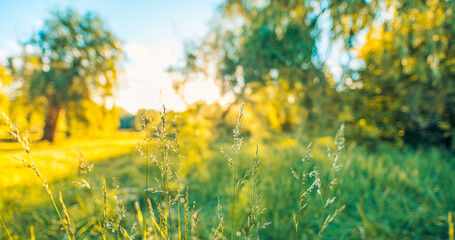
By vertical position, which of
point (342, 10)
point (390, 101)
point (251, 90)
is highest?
point (342, 10)

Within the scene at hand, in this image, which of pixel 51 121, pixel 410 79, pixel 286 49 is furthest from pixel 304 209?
pixel 51 121

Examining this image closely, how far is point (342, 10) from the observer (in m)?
2.88

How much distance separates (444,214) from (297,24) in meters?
3.37

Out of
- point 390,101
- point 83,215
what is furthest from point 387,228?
point 390,101

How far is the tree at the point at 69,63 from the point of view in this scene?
40.1 ft

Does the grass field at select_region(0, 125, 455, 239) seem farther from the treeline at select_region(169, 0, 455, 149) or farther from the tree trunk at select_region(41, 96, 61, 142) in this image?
the tree trunk at select_region(41, 96, 61, 142)

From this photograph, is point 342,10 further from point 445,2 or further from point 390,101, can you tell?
point 390,101

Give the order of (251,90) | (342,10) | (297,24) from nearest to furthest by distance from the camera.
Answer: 1. (342,10)
2. (297,24)
3. (251,90)

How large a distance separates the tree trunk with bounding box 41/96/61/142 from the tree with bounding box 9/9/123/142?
8 cm

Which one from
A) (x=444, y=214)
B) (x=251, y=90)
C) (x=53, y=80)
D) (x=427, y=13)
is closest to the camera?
(x=444, y=214)

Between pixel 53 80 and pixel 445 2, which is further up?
pixel 53 80

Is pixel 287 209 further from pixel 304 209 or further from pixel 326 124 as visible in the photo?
pixel 326 124

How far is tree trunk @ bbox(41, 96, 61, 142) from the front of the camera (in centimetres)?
1459

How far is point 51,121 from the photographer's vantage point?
48.3ft
